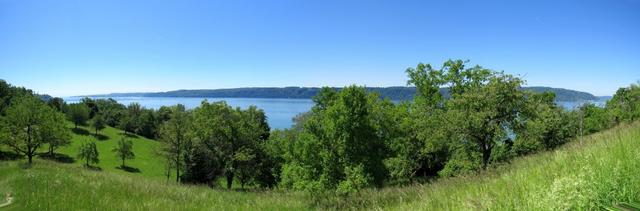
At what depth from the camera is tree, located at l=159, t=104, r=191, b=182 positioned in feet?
167

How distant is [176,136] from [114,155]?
4363 centimetres

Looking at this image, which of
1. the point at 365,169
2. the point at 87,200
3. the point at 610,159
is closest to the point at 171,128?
the point at 365,169

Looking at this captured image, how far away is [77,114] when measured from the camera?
10406 centimetres

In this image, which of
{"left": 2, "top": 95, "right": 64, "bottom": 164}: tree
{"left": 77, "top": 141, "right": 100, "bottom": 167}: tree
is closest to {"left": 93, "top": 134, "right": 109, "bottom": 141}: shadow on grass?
{"left": 77, "top": 141, "right": 100, "bottom": 167}: tree

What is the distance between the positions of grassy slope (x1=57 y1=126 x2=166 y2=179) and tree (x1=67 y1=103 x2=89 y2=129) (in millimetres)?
2287

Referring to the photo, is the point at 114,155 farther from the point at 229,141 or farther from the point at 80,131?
the point at 229,141

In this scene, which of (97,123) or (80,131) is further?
(97,123)

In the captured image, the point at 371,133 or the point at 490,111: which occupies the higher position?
the point at 490,111

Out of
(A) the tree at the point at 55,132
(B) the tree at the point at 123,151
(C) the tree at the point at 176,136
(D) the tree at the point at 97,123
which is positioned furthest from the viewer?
(D) the tree at the point at 97,123

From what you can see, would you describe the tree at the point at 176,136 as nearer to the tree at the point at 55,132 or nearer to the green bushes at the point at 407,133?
the tree at the point at 55,132

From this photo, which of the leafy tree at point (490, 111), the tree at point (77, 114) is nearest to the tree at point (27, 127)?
the leafy tree at point (490, 111)

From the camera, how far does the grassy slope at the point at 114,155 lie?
77.4 m

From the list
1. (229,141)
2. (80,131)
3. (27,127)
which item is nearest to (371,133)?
(229,141)

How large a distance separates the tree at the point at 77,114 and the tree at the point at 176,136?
220ft
